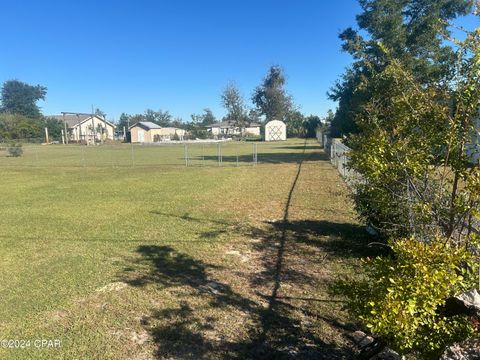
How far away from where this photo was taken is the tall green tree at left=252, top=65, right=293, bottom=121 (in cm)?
7888

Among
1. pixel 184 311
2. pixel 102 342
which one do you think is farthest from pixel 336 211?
pixel 102 342

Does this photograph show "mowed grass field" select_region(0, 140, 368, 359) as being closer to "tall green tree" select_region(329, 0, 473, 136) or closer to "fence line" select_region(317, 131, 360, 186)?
"fence line" select_region(317, 131, 360, 186)

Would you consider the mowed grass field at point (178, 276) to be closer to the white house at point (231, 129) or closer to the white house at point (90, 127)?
the white house at point (90, 127)

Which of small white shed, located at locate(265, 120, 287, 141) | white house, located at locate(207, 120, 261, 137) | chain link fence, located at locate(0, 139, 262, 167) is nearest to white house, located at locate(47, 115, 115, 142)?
white house, located at locate(207, 120, 261, 137)

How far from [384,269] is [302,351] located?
60.8 inches

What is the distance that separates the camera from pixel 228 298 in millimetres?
4410

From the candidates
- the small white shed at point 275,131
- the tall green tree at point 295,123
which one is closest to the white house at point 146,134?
the small white shed at point 275,131

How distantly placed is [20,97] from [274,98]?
83.3 m

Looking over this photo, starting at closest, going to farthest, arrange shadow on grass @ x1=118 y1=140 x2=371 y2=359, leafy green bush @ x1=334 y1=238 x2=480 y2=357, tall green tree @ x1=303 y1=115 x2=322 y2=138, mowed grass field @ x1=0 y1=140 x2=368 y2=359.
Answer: leafy green bush @ x1=334 y1=238 x2=480 y2=357 < shadow on grass @ x1=118 y1=140 x2=371 y2=359 < mowed grass field @ x1=0 y1=140 x2=368 y2=359 < tall green tree @ x1=303 y1=115 x2=322 y2=138

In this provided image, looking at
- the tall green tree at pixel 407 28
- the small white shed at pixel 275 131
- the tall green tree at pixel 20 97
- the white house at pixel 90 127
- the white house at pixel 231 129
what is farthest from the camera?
the tall green tree at pixel 20 97

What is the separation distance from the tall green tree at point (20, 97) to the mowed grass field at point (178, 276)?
384 feet

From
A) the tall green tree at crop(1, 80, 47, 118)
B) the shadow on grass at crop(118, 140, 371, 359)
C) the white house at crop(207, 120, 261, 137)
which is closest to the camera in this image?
the shadow on grass at crop(118, 140, 371, 359)

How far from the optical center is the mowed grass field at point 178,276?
3535mm

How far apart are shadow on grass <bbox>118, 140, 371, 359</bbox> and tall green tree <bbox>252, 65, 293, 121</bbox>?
74770mm
